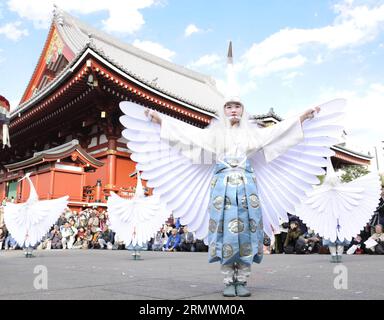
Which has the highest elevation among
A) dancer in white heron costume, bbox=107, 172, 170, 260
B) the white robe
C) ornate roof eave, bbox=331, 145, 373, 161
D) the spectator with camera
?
ornate roof eave, bbox=331, 145, 373, 161

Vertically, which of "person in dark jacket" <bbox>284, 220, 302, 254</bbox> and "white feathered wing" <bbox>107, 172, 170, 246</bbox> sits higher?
"white feathered wing" <bbox>107, 172, 170, 246</bbox>

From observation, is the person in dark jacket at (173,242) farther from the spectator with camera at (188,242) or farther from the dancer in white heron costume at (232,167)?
the dancer in white heron costume at (232,167)

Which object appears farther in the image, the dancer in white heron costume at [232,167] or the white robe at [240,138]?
the white robe at [240,138]

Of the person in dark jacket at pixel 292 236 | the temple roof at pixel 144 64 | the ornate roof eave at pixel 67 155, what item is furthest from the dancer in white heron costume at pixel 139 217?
the temple roof at pixel 144 64

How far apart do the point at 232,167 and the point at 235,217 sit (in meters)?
0.45

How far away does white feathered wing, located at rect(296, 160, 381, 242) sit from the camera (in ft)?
24.6

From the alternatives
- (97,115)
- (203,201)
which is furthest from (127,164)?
(203,201)

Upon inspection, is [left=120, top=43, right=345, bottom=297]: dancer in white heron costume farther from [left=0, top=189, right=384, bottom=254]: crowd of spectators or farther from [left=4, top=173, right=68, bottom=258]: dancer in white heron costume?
[left=0, top=189, right=384, bottom=254]: crowd of spectators

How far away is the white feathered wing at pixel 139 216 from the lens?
8.77m

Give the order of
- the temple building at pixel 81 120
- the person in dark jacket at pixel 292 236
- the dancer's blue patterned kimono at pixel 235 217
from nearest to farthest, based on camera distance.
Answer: the dancer's blue patterned kimono at pixel 235 217 < the person in dark jacket at pixel 292 236 < the temple building at pixel 81 120

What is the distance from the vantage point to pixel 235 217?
11.0 feet

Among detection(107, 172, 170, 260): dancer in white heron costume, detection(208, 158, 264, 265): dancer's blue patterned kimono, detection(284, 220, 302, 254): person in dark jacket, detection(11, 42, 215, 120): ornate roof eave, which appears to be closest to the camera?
detection(208, 158, 264, 265): dancer's blue patterned kimono

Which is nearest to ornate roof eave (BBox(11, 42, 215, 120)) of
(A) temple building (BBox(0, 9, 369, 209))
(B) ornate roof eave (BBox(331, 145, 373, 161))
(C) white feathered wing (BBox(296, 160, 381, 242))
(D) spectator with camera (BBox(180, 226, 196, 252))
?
(A) temple building (BBox(0, 9, 369, 209))
